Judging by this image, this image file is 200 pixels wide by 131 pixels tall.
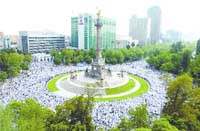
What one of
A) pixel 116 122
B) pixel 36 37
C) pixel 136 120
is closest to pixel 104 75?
pixel 116 122

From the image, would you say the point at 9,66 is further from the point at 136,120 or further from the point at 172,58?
the point at 172,58

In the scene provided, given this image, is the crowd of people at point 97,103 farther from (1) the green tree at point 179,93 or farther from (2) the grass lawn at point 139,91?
(1) the green tree at point 179,93

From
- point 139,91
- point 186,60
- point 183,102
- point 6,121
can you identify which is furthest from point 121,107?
point 186,60

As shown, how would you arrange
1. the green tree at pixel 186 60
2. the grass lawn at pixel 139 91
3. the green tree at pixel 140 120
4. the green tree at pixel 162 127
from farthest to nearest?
the green tree at pixel 186 60 → the grass lawn at pixel 139 91 → the green tree at pixel 140 120 → the green tree at pixel 162 127

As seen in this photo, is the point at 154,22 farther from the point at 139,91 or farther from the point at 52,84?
the point at 52,84

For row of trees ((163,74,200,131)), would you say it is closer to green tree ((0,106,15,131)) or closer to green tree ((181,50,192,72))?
green tree ((0,106,15,131))

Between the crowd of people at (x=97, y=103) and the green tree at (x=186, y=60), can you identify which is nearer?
the crowd of people at (x=97, y=103)

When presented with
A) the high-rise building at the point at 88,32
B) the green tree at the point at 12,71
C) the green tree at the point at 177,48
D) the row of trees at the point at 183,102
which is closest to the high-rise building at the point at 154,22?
the high-rise building at the point at 88,32
